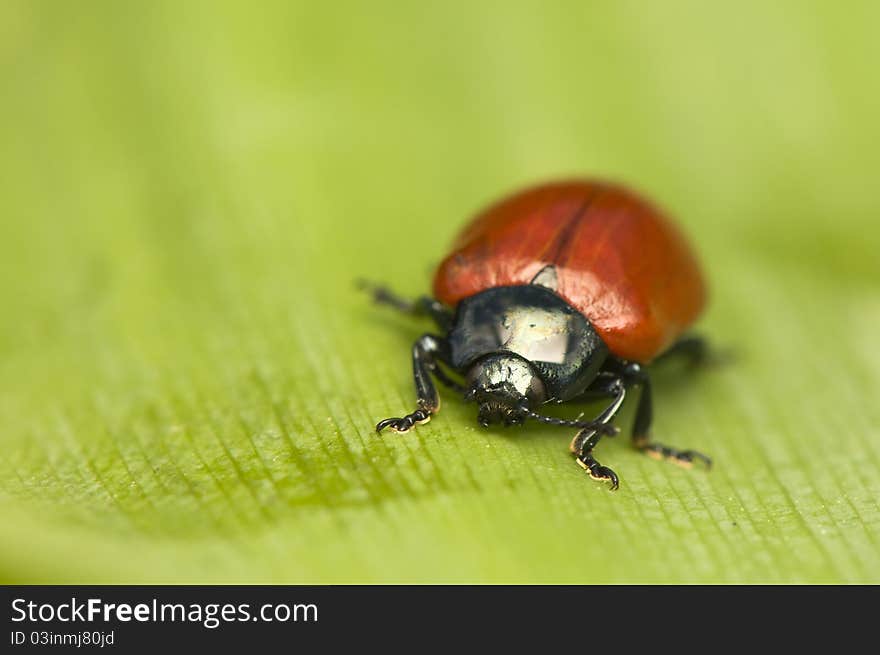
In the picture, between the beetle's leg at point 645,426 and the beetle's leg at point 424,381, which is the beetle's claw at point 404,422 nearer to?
the beetle's leg at point 424,381

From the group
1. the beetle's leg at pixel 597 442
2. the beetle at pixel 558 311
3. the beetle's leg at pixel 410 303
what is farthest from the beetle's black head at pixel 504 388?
the beetle's leg at pixel 410 303

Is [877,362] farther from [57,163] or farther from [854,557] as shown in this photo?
[57,163]

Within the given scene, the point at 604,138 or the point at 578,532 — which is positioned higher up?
the point at 604,138

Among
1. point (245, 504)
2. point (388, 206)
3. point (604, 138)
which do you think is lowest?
point (245, 504)

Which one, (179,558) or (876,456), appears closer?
(179,558)

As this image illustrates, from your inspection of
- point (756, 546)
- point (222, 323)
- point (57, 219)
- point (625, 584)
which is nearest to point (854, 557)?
point (756, 546)

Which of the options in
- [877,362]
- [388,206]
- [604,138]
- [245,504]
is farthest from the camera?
[604,138]

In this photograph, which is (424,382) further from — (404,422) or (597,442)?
(597,442)
